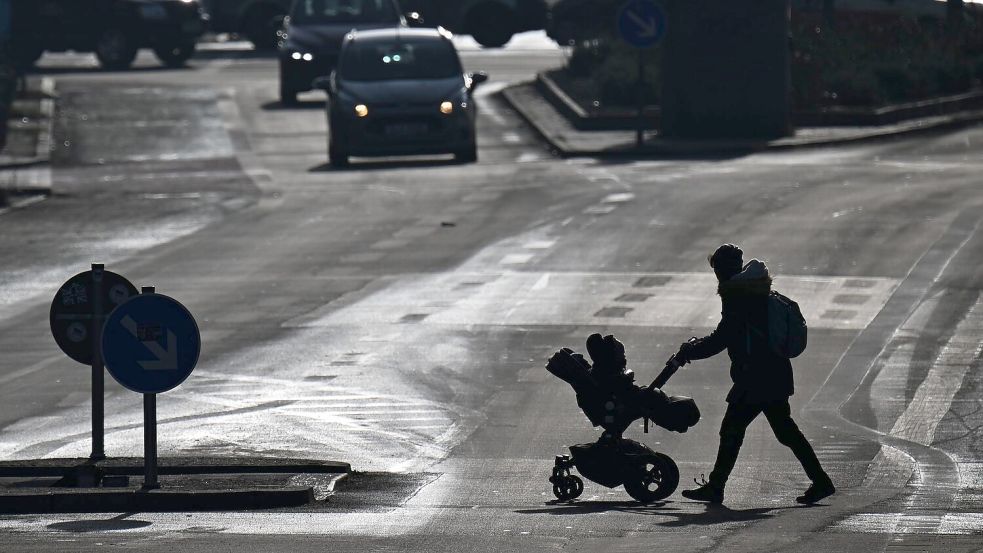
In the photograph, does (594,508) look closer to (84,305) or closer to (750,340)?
(750,340)

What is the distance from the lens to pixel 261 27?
47.8 meters

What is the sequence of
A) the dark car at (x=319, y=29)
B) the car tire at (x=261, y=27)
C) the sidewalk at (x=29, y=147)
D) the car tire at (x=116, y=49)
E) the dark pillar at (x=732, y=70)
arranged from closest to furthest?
the sidewalk at (x=29, y=147), the dark pillar at (x=732, y=70), the dark car at (x=319, y=29), the car tire at (x=116, y=49), the car tire at (x=261, y=27)

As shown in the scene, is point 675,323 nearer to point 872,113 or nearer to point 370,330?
point 370,330

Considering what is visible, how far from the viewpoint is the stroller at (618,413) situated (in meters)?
10.9

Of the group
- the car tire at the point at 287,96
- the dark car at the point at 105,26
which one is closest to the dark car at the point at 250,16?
the dark car at the point at 105,26

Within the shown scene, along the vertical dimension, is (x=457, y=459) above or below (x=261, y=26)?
above

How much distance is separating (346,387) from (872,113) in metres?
19.5

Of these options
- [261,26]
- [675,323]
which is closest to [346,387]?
[675,323]

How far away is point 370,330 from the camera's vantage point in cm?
1755

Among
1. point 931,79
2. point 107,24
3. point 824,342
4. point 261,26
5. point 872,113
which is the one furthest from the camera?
point 261,26

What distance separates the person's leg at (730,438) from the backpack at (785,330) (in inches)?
18.2

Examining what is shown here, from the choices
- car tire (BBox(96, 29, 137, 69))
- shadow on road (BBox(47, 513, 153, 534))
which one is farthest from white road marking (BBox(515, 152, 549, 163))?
shadow on road (BBox(47, 513, 153, 534))

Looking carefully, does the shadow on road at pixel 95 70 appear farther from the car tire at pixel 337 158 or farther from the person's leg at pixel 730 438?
the person's leg at pixel 730 438

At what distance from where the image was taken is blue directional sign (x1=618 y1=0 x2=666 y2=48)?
30.2 meters
